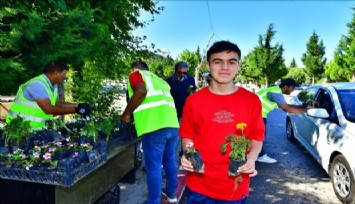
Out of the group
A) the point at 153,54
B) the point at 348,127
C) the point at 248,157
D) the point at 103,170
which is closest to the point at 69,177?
the point at 103,170

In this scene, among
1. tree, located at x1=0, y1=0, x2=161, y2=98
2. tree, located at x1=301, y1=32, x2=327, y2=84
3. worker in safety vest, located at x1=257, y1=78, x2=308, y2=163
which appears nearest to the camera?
tree, located at x1=0, y1=0, x2=161, y2=98

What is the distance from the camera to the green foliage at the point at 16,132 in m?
2.49

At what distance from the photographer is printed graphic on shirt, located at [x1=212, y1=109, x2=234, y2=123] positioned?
1.85m

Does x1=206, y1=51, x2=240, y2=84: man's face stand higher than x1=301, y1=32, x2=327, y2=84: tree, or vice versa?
x1=301, y1=32, x2=327, y2=84: tree

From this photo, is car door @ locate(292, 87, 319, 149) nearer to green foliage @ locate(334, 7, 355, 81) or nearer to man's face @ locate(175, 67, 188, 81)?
man's face @ locate(175, 67, 188, 81)

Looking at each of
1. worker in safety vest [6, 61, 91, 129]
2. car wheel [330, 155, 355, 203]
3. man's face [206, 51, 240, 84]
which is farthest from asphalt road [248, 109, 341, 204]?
worker in safety vest [6, 61, 91, 129]

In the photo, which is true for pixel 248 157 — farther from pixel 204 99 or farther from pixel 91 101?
pixel 91 101

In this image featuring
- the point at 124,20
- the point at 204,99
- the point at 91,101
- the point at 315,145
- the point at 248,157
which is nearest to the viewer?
the point at 248,157

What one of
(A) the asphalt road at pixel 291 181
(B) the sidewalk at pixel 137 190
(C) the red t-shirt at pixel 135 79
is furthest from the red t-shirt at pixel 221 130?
(A) the asphalt road at pixel 291 181

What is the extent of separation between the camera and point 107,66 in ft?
22.0

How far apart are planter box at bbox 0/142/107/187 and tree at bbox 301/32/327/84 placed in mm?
50214

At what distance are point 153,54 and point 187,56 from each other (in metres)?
35.8

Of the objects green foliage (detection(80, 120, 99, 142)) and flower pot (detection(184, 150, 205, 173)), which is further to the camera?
green foliage (detection(80, 120, 99, 142))

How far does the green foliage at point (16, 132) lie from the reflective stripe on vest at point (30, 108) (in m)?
0.43
